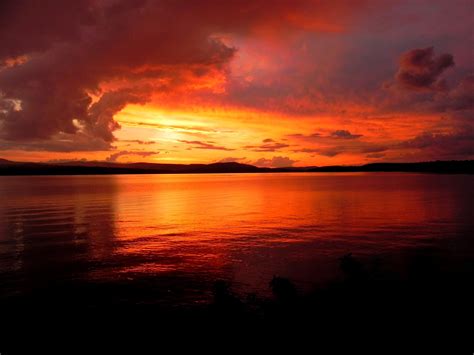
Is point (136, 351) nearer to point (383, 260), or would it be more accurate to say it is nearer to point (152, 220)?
point (383, 260)

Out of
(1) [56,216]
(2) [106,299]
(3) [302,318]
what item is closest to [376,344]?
(3) [302,318]

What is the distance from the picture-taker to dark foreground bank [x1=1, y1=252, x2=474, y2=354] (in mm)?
16812

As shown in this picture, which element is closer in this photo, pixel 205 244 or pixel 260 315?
pixel 260 315

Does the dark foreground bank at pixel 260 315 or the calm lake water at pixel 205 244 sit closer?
the dark foreground bank at pixel 260 315

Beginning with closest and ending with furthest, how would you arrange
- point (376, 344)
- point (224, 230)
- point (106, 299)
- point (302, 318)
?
1. point (376, 344)
2. point (302, 318)
3. point (106, 299)
4. point (224, 230)

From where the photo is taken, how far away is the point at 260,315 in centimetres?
1900

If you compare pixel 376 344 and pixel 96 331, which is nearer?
pixel 376 344

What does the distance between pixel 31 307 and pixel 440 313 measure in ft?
72.2

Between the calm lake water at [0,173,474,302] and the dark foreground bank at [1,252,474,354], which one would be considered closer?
the dark foreground bank at [1,252,474,354]

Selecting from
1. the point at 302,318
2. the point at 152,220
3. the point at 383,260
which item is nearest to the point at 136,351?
the point at 302,318

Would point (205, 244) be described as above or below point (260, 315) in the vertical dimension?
above

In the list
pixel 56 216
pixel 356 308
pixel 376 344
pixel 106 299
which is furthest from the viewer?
pixel 56 216

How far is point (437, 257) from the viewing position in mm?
30781

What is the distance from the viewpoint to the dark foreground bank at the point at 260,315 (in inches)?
662
